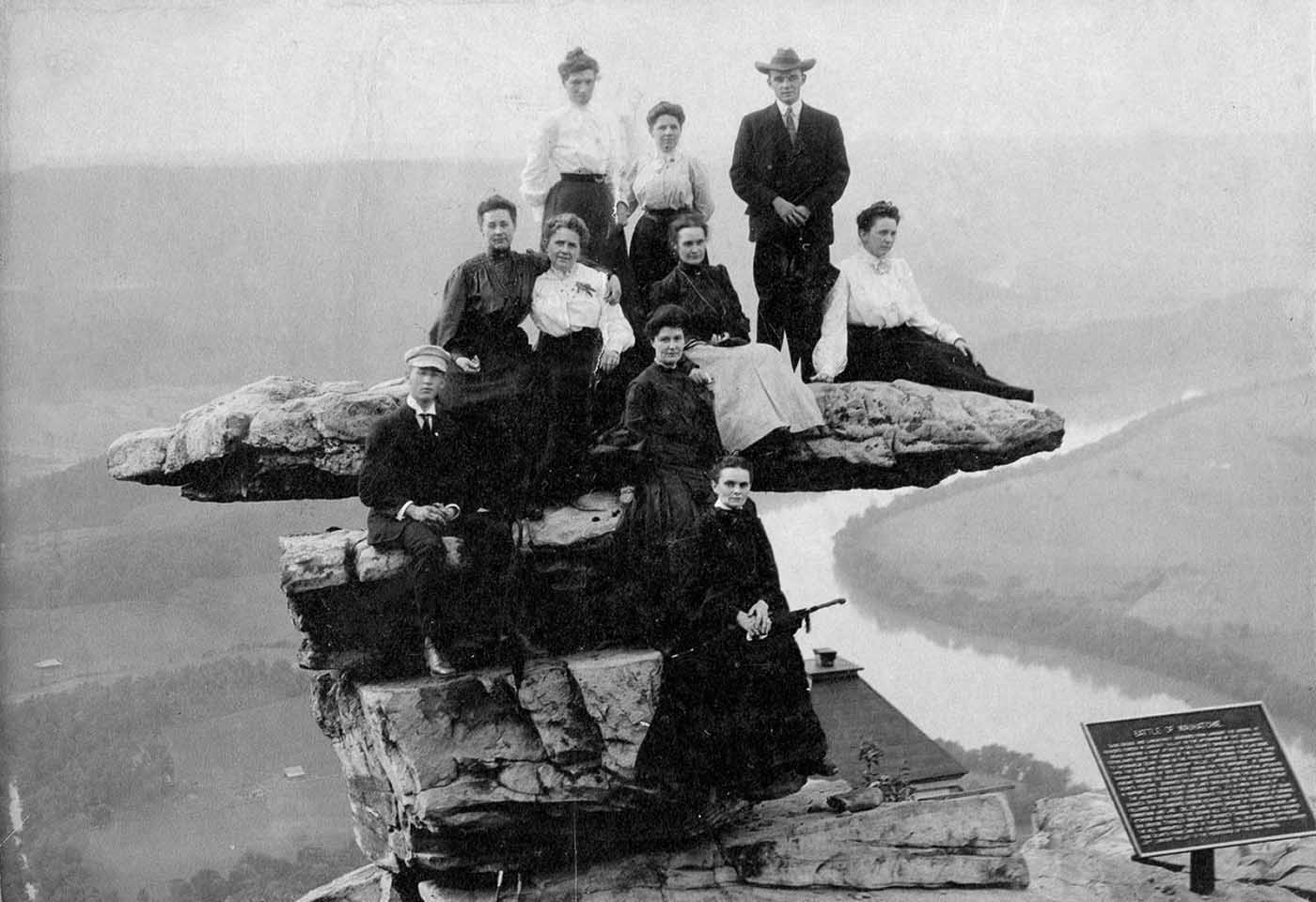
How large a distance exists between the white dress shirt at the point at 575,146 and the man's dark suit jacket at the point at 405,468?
1.81m

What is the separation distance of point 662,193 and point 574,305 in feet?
3.07

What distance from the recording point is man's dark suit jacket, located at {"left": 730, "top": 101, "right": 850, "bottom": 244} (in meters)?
7.04

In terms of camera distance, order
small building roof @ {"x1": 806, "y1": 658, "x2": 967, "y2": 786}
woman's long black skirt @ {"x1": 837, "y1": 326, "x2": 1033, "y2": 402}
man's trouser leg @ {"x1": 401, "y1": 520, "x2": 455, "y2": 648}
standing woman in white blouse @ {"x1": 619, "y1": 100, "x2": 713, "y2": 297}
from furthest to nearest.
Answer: small building roof @ {"x1": 806, "y1": 658, "x2": 967, "y2": 786} < woman's long black skirt @ {"x1": 837, "y1": 326, "x2": 1033, "y2": 402} < standing woman in white blouse @ {"x1": 619, "y1": 100, "x2": 713, "y2": 297} < man's trouser leg @ {"x1": 401, "y1": 520, "x2": 455, "y2": 648}

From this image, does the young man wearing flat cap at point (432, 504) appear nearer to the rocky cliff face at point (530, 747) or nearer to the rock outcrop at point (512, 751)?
the rocky cliff face at point (530, 747)

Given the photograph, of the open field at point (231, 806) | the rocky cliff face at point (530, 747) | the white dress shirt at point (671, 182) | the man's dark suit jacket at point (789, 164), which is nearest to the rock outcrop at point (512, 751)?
the rocky cliff face at point (530, 747)

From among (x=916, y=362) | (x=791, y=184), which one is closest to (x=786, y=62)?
(x=791, y=184)

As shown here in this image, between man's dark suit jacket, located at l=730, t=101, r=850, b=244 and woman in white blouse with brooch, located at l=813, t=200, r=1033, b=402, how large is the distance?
0.28m

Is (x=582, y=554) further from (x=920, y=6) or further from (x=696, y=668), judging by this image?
(x=920, y=6)

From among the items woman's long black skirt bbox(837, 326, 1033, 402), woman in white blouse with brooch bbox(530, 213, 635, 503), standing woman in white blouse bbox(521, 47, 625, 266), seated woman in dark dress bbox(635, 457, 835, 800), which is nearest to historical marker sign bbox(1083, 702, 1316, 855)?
seated woman in dark dress bbox(635, 457, 835, 800)

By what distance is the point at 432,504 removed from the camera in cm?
592

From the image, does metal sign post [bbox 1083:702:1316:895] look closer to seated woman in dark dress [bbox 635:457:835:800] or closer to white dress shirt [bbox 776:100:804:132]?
seated woman in dark dress [bbox 635:457:835:800]

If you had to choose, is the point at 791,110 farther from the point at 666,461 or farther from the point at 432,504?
the point at 432,504

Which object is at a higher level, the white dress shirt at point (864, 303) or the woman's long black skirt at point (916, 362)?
the white dress shirt at point (864, 303)

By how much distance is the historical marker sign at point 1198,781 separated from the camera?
6301mm
